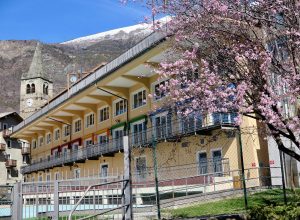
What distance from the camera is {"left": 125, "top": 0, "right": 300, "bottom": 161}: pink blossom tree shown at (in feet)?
28.4

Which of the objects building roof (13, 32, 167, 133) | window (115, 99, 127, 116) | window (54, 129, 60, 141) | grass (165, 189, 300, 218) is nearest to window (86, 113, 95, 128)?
building roof (13, 32, 167, 133)

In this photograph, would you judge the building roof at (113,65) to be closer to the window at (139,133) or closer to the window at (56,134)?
the window at (139,133)

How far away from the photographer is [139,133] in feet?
94.8

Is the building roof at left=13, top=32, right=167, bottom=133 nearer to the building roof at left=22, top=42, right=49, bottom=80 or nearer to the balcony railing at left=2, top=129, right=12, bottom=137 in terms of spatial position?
the balcony railing at left=2, top=129, right=12, bottom=137

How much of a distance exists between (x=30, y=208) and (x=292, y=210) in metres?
7.17

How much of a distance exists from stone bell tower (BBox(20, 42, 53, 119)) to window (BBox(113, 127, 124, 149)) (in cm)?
4625

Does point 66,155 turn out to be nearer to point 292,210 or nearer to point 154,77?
point 154,77

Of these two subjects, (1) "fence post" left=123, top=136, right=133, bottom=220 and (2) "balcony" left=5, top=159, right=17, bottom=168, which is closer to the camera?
(1) "fence post" left=123, top=136, right=133, bottom=220

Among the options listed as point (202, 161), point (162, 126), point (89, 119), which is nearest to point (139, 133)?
point (162, 126)

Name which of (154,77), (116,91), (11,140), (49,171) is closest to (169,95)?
(154,77)

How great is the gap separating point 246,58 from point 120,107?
80.8 feet

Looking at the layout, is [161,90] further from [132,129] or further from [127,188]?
[132,129]

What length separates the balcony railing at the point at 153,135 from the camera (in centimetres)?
2212

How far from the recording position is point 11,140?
69.4 m
